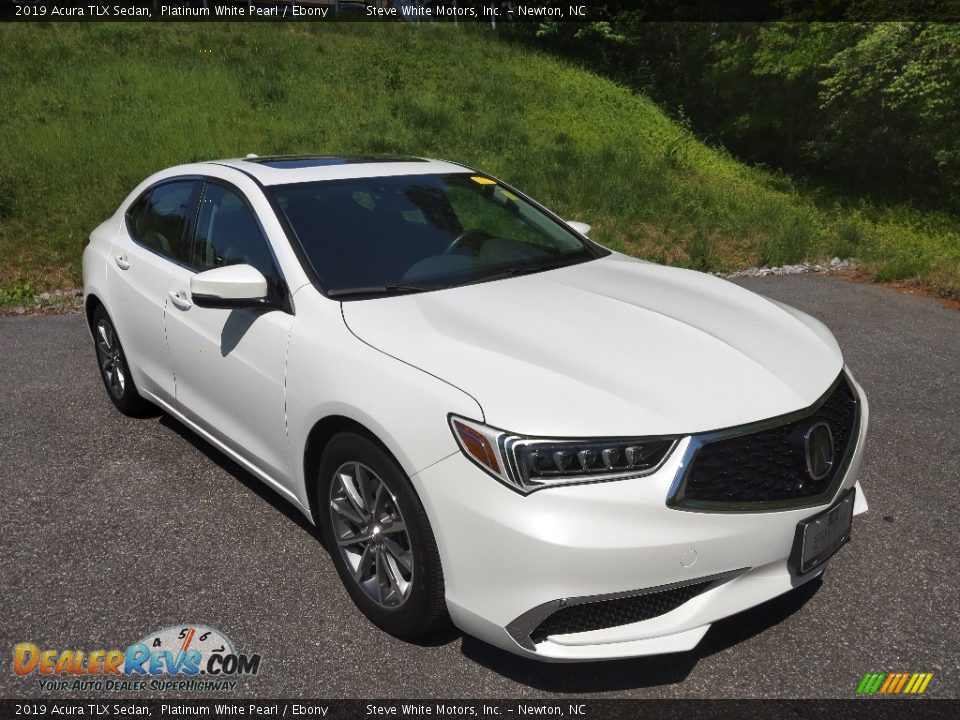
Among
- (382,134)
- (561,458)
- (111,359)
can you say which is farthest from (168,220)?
(382,134)

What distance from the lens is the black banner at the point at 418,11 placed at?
75.1 feet

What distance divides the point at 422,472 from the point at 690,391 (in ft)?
2.85

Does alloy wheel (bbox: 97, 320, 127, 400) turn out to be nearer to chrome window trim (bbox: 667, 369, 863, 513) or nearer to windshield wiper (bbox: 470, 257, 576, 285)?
windshield wiper (bbox: 470, 257, 576, 285)

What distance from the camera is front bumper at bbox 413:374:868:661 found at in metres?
2.31

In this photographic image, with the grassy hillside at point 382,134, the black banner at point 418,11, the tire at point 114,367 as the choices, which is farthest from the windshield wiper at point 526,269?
the black banner at point 418,11

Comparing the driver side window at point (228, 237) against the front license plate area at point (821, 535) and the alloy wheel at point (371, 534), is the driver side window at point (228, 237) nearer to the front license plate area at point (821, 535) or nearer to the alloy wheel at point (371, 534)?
the alloy wheel at point (371, 534)

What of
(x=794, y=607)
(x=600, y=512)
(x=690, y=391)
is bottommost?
(x=794, y=607)

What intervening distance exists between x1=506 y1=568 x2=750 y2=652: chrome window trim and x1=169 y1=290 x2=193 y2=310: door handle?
7.33 ft

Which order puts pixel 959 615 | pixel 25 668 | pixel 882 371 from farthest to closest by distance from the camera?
pixel 882 371
pixel 959 615
pixel 25 668

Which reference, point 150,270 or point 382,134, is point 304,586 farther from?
point 382,134

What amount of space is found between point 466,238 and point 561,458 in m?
1.72

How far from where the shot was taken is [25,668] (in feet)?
9.22

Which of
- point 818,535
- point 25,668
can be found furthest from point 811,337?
point 25,668

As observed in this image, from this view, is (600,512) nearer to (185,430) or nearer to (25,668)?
(25,668)
